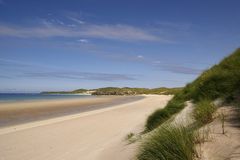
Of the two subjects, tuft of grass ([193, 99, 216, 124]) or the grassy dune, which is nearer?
the grassy dune

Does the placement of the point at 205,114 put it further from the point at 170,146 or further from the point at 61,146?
the point at 61,146

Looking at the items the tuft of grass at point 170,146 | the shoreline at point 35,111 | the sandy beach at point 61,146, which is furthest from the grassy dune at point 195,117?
the shoreline at point 35,111

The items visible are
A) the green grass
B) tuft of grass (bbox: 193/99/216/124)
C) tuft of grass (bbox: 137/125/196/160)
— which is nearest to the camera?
tuft of grass (bbox: 137/125/196/160)

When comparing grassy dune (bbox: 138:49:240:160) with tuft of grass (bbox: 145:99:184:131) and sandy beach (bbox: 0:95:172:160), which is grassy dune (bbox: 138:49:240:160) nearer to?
tuft of grass (bbox: 145:99:184:131)

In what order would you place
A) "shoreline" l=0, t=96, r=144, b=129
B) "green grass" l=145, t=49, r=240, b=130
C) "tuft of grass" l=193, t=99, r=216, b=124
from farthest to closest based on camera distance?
"shoreline" l=0, t=96, r=144, b=129 → "green grass" l=145, t=49, r=240, b=130 → "tuft of grass" l=193, t=99, r=216, b=124

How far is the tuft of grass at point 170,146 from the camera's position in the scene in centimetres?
412

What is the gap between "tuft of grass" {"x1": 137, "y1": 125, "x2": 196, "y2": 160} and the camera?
412 cm

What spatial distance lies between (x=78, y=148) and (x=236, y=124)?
6.14m

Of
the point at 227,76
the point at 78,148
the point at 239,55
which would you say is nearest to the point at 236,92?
the point at 227,76

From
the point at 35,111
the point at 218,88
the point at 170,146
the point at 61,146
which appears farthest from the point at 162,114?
the point at 35,111

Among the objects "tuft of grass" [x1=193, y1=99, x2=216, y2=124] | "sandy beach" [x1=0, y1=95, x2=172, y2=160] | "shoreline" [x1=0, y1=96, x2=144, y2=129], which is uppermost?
"tuft of grass" [x1=193, y1=99, x2=216, y2=124]

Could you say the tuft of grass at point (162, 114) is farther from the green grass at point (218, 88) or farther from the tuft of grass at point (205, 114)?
the tuft of grass at point (205, 114)

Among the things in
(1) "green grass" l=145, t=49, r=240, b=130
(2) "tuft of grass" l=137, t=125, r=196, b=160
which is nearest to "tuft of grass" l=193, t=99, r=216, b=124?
(1) "green grass" l=145, t=49, r=240, b=130

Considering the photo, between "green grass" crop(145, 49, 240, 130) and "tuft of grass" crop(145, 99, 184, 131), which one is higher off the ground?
"green grass" crop(145, 49, 240, 130)
